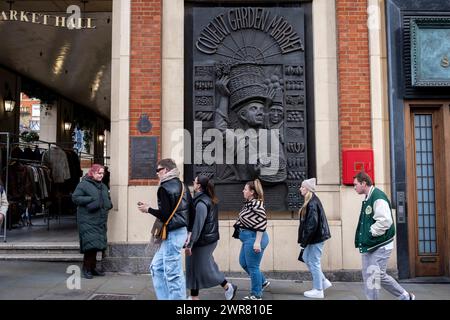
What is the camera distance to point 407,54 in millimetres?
8203

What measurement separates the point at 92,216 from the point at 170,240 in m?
2.73

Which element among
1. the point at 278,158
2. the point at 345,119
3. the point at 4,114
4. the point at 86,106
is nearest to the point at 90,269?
the point at 278,158

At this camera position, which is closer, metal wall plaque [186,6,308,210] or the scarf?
the scarf

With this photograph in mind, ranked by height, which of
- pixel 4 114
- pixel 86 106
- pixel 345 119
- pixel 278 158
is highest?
pixel 86 106

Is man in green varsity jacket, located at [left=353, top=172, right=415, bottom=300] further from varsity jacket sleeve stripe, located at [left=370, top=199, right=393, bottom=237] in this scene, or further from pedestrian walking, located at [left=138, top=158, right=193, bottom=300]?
pedestrian walking, located at [left=138, top=158, right=193, bottom=300]

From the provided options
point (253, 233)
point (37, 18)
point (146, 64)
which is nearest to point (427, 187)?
point (253, 233)

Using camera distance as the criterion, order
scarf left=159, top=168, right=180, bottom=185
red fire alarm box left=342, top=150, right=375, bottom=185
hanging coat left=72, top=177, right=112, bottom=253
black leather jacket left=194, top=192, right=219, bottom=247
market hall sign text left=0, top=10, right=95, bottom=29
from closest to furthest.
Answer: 1. scarf left=159, top=168, right=180, bottom=185
2. black leather jacket left=194, top=192, right=219, bottom=247
3. hanging coat left=72, top=177, right=112, bottom=253
4. red fire alarm box left=342, top=150, right=375, bottom=185
5. market hall sign text left=0, top=10, right=95, bottom=29

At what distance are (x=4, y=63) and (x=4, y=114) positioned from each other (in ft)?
5.36

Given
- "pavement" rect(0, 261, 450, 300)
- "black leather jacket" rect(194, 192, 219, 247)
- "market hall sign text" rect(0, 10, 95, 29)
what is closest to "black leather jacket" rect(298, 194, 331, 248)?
"pavement" rect(0, 261, 450, 300)

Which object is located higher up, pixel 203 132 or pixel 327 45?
pixel 327 45

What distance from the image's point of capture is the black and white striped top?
6277mm

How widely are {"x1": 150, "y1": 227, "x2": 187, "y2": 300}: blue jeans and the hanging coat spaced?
2.50 m

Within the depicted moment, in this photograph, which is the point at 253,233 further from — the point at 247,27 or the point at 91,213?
the point at 247,27

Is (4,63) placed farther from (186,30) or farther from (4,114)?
(186,30)
